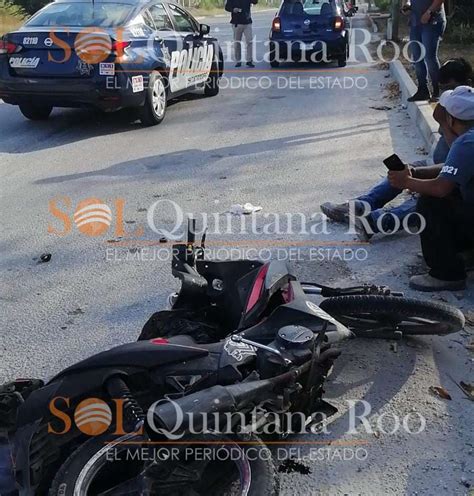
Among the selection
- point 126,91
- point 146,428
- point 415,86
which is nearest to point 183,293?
point 146,428

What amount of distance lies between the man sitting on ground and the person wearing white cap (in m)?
0.84

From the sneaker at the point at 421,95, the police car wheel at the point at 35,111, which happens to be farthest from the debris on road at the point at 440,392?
the police car wheel at the point at 35,111

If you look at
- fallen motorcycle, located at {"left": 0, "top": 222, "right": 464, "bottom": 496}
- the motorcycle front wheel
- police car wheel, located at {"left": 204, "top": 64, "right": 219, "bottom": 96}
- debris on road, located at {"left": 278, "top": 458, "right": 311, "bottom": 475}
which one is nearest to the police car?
police car wheel, located at {"left": 204, "top": 64, "right": 219, "bottom": 96}

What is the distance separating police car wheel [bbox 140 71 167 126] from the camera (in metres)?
9.23

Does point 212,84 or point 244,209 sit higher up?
point 244,209

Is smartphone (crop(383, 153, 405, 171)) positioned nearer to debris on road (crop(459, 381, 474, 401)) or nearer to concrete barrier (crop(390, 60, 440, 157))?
debris on road (crop(459, 381, 474, 401))

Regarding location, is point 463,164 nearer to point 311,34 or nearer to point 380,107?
point 380,107

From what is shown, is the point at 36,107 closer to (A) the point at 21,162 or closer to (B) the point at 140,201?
(A) the point at 21,162

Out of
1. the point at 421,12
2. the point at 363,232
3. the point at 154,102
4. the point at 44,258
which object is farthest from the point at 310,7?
the point at 44,258

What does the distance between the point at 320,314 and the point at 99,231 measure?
3106mm

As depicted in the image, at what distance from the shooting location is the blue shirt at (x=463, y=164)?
4148mm

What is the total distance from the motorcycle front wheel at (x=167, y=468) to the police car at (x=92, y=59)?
6.70 meters

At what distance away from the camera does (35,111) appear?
32.0 feet

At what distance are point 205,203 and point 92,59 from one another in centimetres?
327
